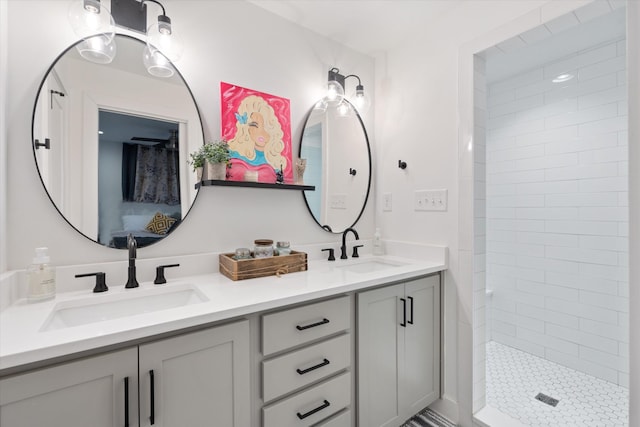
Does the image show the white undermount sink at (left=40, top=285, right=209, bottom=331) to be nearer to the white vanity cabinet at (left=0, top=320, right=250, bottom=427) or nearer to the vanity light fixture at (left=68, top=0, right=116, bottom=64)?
the white vanity cabinet at (left=0, top=320, right=250, bottom=427)

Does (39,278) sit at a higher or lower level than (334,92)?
lower

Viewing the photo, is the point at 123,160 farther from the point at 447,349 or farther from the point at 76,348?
the point at 447,349

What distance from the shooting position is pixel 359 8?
5.77ft

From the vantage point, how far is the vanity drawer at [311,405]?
1.13 meters

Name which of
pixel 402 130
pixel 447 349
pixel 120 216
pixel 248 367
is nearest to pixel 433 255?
pixel 447 349

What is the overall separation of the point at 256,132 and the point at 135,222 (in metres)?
0.78

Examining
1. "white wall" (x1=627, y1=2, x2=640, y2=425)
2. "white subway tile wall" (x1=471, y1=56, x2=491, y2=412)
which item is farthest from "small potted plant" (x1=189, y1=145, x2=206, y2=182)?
"white wall" (x1=627, y1=2, x2=640, y2=425)

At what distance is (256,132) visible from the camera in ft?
5.56

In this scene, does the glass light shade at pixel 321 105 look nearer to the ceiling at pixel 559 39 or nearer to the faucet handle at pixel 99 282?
the ceiling at pixel 559 39

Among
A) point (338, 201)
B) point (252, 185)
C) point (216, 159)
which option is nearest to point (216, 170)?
point (216, 159)

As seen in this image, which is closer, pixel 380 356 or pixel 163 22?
pixel 163 22

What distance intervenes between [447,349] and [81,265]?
195 centimetres

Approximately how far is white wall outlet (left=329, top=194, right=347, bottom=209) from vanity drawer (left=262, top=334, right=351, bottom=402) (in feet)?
3.06

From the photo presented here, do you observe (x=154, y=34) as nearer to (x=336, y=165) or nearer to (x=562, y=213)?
(x=336, y=165)
